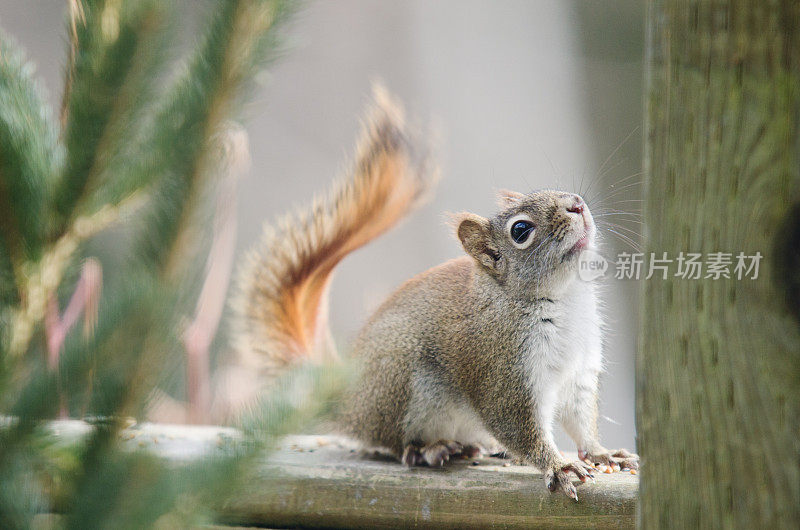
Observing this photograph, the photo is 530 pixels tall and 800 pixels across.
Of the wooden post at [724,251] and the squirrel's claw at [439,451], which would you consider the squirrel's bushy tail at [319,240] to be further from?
the wooden post at [724,251]

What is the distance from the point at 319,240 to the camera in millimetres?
1308

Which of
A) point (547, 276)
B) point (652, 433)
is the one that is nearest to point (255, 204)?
point (547, 276)

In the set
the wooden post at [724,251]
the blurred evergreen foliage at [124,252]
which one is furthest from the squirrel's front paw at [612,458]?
the blurred evergreen foliage at [124,252]

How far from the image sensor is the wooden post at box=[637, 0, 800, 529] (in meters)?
0.57

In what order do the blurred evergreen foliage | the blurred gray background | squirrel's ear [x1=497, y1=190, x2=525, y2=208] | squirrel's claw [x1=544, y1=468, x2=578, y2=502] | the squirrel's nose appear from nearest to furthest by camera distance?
the blurred evergreen foliage, squirrel's claw [x1=544, y1=468, x2=578, y2=502], the squirrel's nose, squirrel's ear [x1=497, y1=190, x2=525, y2=208], the blurred gray background

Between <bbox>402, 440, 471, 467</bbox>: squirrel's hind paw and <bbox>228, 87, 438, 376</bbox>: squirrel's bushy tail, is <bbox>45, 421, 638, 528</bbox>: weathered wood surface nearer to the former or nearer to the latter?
<bbox>402, 440, 471, 467</bbox>: squirrel's hind paw

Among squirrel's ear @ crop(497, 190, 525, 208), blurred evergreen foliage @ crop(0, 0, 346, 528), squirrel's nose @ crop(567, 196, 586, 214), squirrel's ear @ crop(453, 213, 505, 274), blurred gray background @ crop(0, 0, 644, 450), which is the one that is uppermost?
blurred gray background @ crop(0, 0, 644, 450)

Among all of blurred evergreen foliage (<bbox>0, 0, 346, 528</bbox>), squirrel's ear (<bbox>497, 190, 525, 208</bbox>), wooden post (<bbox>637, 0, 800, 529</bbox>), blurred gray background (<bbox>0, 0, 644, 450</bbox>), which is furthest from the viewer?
blurred gray background (<bbox>0, 0, 644, 450</bbox>)

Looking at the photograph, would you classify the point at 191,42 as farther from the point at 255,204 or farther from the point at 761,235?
the point at 255,204

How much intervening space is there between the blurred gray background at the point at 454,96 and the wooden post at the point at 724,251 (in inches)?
79.4

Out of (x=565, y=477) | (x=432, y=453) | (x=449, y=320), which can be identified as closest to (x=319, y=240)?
(x=449, y=320)

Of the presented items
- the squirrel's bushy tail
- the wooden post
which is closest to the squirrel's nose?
the squirrel's bushy tail

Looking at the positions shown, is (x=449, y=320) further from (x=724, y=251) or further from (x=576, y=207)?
(x=724, y=251)

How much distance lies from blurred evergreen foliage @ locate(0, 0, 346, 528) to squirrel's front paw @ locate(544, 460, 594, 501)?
2.16 ft
